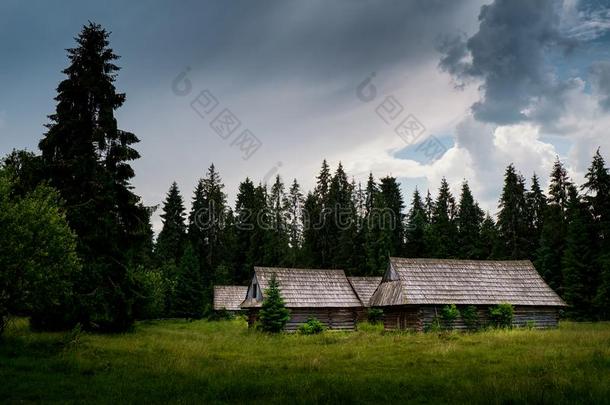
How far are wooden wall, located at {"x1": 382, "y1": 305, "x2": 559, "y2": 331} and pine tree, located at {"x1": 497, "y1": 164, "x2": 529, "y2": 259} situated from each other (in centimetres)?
2670

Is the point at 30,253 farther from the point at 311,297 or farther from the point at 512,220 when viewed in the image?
the point at 512,220

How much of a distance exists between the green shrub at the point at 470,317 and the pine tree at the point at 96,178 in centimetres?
2154

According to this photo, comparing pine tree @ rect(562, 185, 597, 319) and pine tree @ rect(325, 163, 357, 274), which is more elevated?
pine tree @ rect(325, 163, 357, 274)

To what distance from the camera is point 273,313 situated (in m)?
33.8

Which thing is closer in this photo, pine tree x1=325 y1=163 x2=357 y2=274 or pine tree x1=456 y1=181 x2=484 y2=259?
pine tree x1=456 y1=181 x2=484 y2=259

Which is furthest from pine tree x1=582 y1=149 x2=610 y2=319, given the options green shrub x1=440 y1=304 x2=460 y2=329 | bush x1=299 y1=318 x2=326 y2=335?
bush x1=299 y1=318 x2=326 y2=335

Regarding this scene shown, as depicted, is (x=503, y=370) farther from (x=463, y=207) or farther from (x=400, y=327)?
(x=463, y=207)

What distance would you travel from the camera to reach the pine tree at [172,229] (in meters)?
73.8

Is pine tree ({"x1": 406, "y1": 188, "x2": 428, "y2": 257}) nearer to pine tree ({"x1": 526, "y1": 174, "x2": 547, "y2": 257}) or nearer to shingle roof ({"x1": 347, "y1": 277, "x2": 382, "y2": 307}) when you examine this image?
pine tree ({"x1": 526, "y1": 174, "x2": 547, "y2": 257})

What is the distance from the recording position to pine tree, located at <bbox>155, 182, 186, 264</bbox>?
73794 mm

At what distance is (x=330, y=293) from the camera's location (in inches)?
1540

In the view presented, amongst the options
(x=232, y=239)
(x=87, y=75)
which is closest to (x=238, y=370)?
(x=87, y=75)

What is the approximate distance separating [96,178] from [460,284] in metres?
25.1

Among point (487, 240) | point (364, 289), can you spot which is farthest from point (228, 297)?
point (487, 240)
